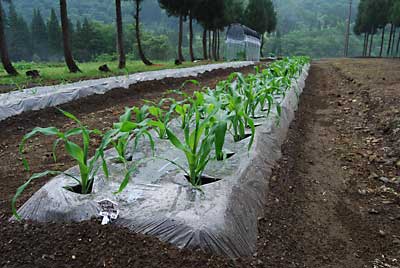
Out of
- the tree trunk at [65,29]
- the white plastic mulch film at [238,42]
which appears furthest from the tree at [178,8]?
the tree trunk at [65,29]

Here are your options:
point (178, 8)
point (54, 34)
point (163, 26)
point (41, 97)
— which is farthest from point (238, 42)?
point (163, 26)

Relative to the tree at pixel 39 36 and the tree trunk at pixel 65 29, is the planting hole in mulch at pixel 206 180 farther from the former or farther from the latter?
the tree at pixel 39 36

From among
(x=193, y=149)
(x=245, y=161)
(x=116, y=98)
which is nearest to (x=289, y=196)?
(x=245, y=161)

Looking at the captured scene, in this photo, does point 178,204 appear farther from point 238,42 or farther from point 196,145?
point 238,42

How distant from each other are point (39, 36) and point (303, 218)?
141 feet

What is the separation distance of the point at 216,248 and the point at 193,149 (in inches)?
21.7

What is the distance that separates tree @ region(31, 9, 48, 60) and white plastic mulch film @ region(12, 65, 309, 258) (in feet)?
137

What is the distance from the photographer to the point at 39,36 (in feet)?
124

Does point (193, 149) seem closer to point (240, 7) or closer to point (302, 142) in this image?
point (302, 142)

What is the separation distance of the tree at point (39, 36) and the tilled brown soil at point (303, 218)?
39731 mm

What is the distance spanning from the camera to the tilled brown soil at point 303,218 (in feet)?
4.05

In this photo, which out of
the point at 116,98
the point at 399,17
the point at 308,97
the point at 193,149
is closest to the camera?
the point at 193,149

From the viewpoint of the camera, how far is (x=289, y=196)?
1968 millimetres

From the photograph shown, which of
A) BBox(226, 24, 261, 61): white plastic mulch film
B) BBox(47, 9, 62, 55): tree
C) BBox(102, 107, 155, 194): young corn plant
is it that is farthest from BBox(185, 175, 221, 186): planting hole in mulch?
BBox(47, 9, 62, 55): tree
